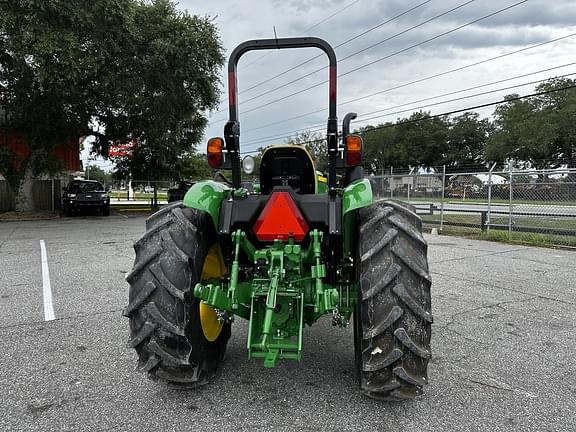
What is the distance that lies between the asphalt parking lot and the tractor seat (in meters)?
1.49

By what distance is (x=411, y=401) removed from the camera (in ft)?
9.64

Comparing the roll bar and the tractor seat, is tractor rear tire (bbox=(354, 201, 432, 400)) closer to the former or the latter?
the roll bar

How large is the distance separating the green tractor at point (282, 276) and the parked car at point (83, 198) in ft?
66.0

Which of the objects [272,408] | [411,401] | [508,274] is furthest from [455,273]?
[272,408]

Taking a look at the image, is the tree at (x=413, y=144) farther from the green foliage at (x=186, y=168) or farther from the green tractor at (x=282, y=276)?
the green tractor at (x=282, y=276)

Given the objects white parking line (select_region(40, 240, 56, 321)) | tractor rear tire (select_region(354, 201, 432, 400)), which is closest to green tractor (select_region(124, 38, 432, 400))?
tractor rear tire (select_region(354, 201, 432, 400))

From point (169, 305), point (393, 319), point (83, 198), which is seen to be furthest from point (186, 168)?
point (393, 319)

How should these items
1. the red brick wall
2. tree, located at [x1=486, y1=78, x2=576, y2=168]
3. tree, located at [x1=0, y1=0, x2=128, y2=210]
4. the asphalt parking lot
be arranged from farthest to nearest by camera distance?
tree, located at [x1=486, y1=78, x2=576, y2=168] → the red brick wall → tree, located at [x1=0, y1=0, x2=128, y2=210] → the asphalt parking lot

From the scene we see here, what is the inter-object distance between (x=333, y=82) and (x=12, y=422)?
307 centimetres

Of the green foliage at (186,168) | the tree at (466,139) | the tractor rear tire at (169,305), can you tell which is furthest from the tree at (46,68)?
the tree at (466,139)

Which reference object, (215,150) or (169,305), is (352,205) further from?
(169,305)

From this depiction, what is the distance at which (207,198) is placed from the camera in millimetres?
3156

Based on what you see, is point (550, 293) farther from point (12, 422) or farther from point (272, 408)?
point (12, 422)

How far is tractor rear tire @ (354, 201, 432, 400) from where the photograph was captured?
2.62 metres
